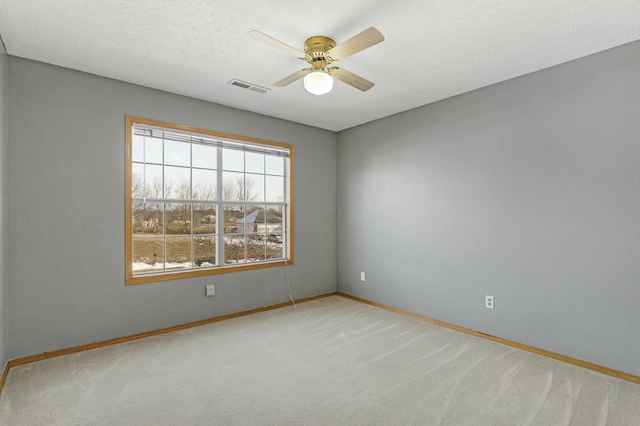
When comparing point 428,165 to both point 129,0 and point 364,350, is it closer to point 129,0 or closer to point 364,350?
point 364,350

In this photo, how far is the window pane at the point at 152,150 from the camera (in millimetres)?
3438

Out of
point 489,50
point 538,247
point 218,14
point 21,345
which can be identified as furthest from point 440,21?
point 21,345

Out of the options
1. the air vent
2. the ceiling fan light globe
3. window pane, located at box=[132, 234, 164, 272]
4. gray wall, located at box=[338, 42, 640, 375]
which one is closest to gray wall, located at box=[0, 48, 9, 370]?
window pane, located at box=[132, 234, 164, 272]

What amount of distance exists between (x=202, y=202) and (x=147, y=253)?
0.80 meters

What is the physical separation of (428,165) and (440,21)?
1.85 metres

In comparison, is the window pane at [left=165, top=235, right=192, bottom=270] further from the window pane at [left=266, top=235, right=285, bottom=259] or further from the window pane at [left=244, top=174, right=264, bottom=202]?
the window pane at [left=266, top=235, right=285, bottom=259]

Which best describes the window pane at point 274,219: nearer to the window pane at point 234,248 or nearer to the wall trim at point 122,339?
the window pane at point 234,248

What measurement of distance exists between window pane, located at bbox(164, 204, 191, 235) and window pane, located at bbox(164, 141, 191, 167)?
49 cm

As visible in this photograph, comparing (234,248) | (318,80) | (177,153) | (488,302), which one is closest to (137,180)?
(177,153)

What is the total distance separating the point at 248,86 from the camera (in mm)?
3326

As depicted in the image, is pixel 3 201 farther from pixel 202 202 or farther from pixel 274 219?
pixel 274 219

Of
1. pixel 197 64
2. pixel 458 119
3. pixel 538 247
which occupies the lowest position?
pixel 538 247

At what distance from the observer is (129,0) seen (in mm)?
2018

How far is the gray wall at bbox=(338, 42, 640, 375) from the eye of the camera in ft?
8.32
